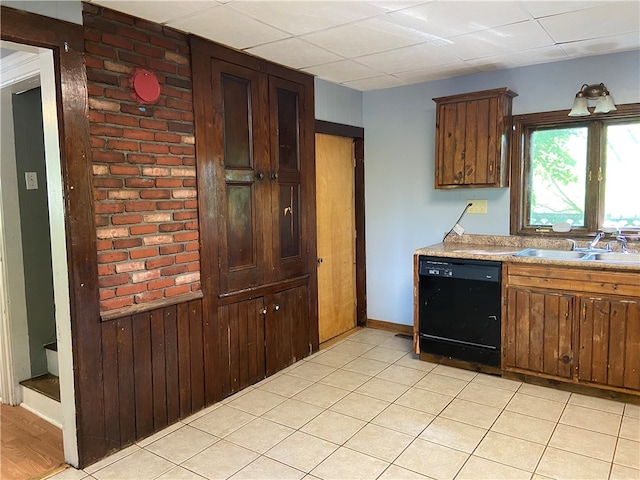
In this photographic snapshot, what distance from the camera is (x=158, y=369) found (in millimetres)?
2756

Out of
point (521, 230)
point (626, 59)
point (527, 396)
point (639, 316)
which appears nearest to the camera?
point (639, 316)

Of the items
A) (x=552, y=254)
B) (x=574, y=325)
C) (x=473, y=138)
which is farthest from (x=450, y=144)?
(x=574, y=325)

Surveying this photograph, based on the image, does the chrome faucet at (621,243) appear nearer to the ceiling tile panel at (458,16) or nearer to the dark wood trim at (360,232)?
the ceiling tile panel at (458,16)

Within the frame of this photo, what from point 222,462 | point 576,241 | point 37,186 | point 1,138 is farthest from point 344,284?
point 1,138

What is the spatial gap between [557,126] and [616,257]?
117 centimetres

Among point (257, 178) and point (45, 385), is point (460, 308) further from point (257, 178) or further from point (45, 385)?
point (45, 385)

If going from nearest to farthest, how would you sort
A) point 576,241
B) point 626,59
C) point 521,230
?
point 626,59 < point 576,241 < point 521,230

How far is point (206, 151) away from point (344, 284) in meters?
2.21

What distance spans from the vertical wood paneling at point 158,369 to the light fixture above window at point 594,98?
3259 millimetres

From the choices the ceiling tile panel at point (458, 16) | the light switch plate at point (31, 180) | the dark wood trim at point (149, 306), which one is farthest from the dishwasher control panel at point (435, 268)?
the light switch plate at point (31, 180)

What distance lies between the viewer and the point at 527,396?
317cm

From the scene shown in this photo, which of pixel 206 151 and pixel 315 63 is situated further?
pixel 315 63

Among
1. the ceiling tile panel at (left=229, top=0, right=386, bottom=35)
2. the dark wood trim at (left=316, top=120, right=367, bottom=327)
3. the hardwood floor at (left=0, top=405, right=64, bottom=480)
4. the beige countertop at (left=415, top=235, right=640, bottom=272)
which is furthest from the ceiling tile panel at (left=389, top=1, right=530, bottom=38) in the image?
the hardwood floor at (left=0, top=405, right=64, bottom=480)

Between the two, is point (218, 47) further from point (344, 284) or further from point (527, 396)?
point (527, 396)
